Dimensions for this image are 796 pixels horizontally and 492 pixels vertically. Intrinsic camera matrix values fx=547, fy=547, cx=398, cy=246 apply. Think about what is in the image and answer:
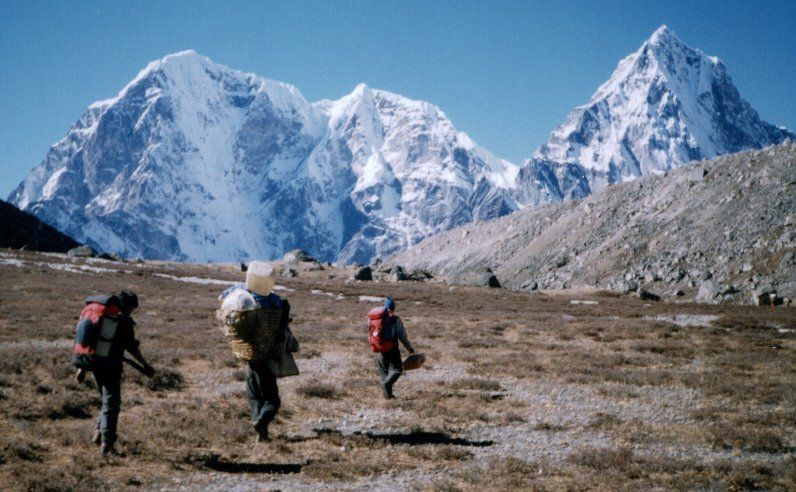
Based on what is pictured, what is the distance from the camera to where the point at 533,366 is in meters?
18.1

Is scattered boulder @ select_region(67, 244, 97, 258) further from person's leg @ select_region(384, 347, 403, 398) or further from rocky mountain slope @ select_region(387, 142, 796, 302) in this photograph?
person's leg @ select_region(384, 347, 403, 398)

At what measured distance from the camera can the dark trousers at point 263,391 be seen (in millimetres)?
9719

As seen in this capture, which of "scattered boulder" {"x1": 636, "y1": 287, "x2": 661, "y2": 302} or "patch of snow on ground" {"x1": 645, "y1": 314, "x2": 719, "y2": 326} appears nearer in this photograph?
"patch of snow on ground" {"x1": 645, "y1": 314, "x2": 719, "y2": 326}

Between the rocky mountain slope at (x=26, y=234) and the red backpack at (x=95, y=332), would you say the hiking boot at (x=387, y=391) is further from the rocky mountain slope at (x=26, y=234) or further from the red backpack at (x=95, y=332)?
the rocky mountain slope at (x=26, y=234)

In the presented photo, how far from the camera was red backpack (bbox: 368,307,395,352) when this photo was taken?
A: 13.3 m

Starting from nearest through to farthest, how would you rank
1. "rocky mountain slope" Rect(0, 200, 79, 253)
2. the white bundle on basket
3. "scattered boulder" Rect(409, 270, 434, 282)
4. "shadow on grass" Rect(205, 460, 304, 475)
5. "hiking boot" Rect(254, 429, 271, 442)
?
"shadow on grass" Rect(205, 460, 304, 475) < the white bundle on basket < "hiking boot" Rect(254, 429, 271, 442) < "scattered boulder" Rect(409, 270, 434, 282) < "rocky mountain slope" Rect(0, 200, 79, 253)

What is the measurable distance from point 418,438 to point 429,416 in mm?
1640

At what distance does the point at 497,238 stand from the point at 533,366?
3659 inches

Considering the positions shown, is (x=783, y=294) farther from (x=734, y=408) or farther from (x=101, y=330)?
(x=101, y=330)

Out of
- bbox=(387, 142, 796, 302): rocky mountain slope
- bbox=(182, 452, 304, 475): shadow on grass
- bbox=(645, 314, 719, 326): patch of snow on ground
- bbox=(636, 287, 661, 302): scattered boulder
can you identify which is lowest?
bbox=(182, 452, 304, 475): shadow on grass

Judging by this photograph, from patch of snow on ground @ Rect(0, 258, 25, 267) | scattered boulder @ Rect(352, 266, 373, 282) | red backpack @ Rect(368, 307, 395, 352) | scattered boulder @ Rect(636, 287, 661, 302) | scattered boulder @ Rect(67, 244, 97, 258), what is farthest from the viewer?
scattered boulder @ Rect(352, 266, 373, 282)

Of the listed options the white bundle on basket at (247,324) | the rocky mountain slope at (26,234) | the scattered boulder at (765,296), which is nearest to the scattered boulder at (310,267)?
the rocky mountain slope at (26,234)

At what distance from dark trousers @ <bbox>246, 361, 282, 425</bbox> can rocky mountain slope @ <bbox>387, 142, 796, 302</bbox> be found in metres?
47.1

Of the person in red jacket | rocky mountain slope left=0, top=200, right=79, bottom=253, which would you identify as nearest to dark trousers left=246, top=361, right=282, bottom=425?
the person in red jacket
